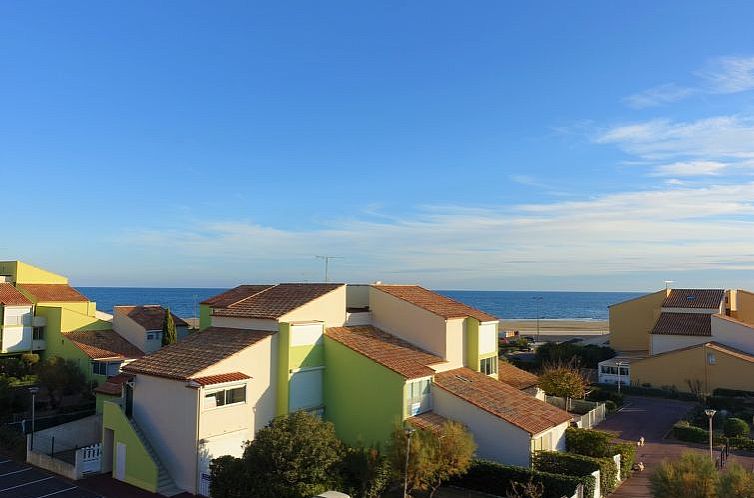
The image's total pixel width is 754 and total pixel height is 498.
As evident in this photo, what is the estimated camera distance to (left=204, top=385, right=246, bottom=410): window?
78.4 ft

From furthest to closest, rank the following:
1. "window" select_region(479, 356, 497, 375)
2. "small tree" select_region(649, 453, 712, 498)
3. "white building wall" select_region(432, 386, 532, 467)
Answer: "window" select_region(479, 356, 497, 375), "white building wall" select_region(432, 386, 532, 467), "small tree" select_region(649, 453, 712, 498)

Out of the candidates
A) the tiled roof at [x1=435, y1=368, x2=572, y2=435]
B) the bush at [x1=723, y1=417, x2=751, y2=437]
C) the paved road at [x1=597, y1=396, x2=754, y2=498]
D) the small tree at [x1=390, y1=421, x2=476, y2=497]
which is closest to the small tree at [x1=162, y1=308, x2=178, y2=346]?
the tiled roof at [x1=435, y1=368, x2=572, y2=435]

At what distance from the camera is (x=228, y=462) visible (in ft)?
73.3

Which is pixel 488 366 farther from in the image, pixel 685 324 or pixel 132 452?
pixel 685 324

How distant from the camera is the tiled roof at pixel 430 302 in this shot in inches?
1291

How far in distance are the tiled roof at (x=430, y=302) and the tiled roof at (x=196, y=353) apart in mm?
9201

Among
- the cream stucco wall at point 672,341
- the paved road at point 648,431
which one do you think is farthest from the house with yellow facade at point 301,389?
the cream stucco wall at point 672,341

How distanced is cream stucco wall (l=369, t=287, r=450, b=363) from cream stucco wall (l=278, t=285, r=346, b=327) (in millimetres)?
2880

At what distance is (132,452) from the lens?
25.0 metres

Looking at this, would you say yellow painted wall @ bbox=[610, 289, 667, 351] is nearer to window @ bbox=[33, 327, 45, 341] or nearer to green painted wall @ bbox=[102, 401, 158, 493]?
green painted wall @ bbox=[102, 401, 158, 493]

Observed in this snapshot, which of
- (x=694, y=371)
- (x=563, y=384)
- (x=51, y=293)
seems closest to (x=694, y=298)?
(x=694, y=371)

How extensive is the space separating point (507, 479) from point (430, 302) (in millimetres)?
13119

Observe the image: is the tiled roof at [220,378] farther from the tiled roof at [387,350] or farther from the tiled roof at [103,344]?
the tiled roof at [103,344]

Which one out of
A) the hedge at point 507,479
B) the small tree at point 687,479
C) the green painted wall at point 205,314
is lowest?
the hedge at point 507,479
